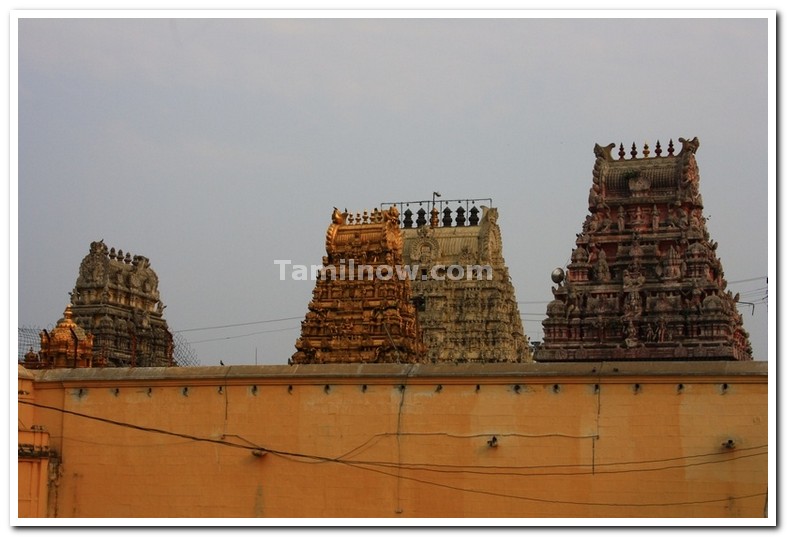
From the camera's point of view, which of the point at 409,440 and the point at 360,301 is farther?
the point at 360,301

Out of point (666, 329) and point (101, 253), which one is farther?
point (101, 253)

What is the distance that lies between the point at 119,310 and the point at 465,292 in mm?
17728

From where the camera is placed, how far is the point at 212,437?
93.8 feet

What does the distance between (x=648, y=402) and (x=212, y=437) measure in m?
8.11

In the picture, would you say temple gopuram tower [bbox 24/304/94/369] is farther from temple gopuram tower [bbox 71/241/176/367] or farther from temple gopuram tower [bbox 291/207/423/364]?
temple gopuram tower [bbox 71/241/176/367]

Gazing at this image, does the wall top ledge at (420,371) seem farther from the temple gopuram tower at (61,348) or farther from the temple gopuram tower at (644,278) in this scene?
the temple gopuram tower at (644,278)

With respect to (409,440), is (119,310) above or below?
above

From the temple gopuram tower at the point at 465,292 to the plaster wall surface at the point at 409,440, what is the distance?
1795 inches

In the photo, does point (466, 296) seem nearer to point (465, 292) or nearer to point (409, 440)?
point (465, 292)

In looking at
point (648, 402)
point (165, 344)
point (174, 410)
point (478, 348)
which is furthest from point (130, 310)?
point (648, 402)

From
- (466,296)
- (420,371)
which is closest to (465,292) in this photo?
(466,296)

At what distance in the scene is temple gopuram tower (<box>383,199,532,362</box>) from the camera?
250 feet

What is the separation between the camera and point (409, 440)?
27594 mm
